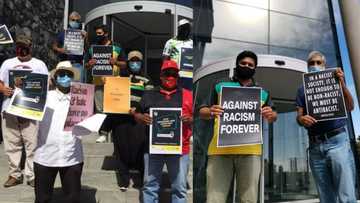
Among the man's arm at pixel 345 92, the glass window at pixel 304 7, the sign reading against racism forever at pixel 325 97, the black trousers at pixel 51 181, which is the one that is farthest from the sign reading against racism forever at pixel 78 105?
the glass window at pixel 304 7

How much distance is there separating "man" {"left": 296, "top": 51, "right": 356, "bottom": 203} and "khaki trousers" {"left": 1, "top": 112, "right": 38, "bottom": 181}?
3.18 m

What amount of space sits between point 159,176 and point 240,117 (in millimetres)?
1125

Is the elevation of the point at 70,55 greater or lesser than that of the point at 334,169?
greater

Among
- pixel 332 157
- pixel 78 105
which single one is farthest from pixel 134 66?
pixel 332 157

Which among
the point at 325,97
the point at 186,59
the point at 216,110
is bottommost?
the point at 216,110

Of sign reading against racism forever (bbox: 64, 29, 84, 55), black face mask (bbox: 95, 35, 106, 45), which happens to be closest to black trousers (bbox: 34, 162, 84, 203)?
black face mask (bbox: 95, 35, 106, 45)

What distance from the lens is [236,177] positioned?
433 centimetres

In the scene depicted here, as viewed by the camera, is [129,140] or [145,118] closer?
[145,118]

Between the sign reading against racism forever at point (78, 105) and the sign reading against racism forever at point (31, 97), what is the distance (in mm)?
288

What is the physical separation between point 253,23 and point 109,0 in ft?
14.4

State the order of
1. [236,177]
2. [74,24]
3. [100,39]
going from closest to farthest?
[236,177] → [100,39] → [74,24]

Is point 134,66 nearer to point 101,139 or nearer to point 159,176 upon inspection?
point 101,139

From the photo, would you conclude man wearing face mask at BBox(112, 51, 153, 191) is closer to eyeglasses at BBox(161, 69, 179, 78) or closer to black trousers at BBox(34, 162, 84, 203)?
eyeglasses at BBox(161, 69, 179, 78)

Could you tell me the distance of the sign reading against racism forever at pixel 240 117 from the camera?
4242 mm
